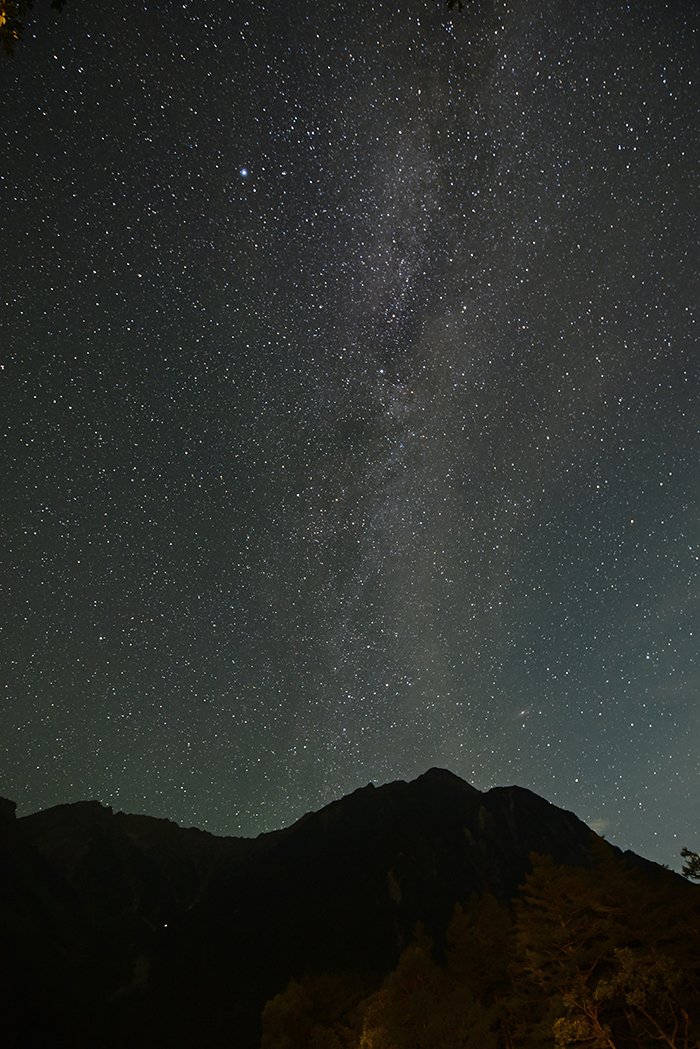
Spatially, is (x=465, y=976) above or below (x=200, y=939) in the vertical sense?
below

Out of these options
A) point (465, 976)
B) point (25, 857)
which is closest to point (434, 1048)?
point (465, 976)

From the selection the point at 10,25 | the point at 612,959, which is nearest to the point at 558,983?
the point at 612,959

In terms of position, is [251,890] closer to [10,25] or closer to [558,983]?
[558,983]

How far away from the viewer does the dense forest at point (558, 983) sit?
1638 centimetres

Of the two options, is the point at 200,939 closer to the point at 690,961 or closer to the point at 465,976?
the point at 465,976

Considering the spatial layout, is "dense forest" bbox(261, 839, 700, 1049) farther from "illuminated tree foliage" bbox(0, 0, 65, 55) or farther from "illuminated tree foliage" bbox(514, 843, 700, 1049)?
"illuminated tree foliage" bbox(0, 0, 65, 55)

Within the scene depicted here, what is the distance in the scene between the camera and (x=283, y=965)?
277ft

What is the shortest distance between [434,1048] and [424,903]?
3775 inches

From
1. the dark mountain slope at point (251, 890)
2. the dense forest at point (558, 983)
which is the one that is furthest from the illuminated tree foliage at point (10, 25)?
the dark mountain slope at point (251, 890)

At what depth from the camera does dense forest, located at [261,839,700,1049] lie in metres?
16.4

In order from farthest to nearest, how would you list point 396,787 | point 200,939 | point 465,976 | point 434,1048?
point 396,787, point 200,939, point 465,976, point 434,1048

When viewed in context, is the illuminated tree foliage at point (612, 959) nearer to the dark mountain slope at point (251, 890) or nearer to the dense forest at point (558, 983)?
the dense forest at point (558, 983)

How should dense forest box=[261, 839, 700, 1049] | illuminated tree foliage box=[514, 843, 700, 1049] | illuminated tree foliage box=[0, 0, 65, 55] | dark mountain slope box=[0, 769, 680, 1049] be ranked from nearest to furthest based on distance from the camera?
illuminated tree foliage box=[0, 0, 65, 55] < illuminated tree foliage box=[514, 843, 700, 1049] < dense forest box=[261, 839, 700, 1049] < dark mountain slope box=[0, 769, 680, 1049]

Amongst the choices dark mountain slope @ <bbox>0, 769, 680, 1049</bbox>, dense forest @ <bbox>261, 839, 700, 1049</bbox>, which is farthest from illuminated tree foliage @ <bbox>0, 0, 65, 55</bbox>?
dark mountain slope @ <bbox>0, 769, 680, 1049</bbox>
